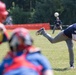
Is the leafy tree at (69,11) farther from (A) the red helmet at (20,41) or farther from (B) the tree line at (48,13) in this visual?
(A) the red helmet at (20,41)

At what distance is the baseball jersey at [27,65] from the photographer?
4102mm

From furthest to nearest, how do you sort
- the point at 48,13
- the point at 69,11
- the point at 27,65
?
the point at 48,13, the point at 69,11, the point at 27,65

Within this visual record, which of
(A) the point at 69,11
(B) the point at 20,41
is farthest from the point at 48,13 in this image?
(B) the point at 20,41

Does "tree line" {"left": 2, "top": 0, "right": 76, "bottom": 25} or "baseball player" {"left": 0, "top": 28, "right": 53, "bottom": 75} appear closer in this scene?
"baseball player" {"left": 0, "top": 28, "right": 53, "bottom": 75}

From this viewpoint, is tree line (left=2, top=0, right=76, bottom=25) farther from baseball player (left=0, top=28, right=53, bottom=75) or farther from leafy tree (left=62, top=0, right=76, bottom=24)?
baseball player (left=0, top=28, right=53, bottom=75)

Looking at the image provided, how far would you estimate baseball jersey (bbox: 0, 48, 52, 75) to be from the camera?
4.10 metres

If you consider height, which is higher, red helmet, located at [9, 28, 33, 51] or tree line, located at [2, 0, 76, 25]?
red helmet, located at [9, 28, 33, 51]

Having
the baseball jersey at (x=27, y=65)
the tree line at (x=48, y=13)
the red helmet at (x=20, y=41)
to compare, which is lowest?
the tree line at (x=48, y=13)

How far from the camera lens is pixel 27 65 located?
4121 millimetres

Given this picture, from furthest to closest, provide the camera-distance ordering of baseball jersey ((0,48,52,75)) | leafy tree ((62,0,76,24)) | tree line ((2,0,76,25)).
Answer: tree line ((2,0,76,25)) < leafy tree ((62,0,76,24)) < baseball jersey ((0,48,52,75))

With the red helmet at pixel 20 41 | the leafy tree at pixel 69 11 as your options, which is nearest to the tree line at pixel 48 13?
the leafy tree at pixel 69 11

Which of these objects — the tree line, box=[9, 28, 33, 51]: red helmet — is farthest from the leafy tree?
box=[9, 28, 33, 51]: red helmet

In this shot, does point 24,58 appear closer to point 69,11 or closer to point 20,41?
point 20,41

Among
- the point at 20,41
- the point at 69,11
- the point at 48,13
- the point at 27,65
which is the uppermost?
the point at 20,41
